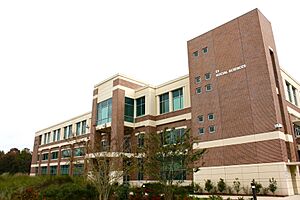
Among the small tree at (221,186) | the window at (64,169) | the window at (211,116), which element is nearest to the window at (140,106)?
the window at (211,116)

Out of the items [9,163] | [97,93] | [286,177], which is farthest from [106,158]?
[9,163]

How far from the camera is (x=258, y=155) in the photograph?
2139 centimetres

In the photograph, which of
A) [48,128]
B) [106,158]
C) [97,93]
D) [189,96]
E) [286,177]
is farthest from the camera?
[48,128]

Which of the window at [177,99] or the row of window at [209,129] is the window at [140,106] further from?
the row of window at [209,129]

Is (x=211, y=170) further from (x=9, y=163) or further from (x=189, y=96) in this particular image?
(x=9, y=163)

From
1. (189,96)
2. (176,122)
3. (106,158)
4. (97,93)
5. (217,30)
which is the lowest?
(106,158)

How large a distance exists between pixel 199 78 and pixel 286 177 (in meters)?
12.4

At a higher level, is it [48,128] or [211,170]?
[48,128]

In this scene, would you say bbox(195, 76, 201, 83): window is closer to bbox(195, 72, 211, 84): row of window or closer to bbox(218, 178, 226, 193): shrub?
bbox(195, 72, 211, 84): row of window

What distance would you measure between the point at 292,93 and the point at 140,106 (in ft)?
58.1

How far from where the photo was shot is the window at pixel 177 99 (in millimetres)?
30311

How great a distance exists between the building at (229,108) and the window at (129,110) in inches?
5.1

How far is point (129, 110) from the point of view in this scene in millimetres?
33781

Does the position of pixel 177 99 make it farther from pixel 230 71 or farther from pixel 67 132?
pixel 67 132
